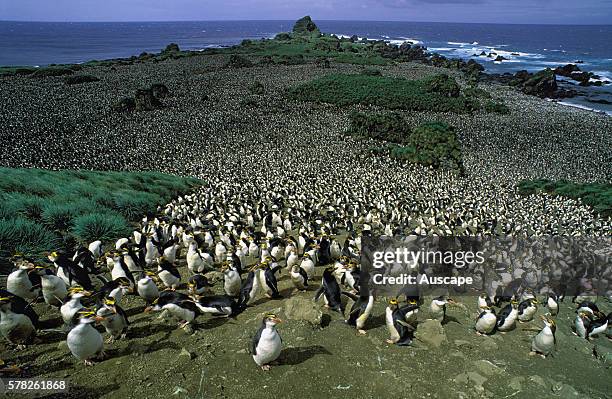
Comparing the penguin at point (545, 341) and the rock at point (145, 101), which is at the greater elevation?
the rock at point (145, 101)

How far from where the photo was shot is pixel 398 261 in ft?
44.1

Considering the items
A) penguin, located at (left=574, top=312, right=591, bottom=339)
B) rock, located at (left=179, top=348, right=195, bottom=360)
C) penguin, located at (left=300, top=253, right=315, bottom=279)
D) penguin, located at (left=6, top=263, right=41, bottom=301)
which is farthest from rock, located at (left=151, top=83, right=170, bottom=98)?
penguin, located at (left=574, top=312, right=591, bottom=339)

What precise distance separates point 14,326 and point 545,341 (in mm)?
10754

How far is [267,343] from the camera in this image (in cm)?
743

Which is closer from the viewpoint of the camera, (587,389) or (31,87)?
(587,389)

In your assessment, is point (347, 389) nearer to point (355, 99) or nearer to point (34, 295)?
point (34, 295)

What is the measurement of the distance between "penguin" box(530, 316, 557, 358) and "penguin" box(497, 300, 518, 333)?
71 centimetres

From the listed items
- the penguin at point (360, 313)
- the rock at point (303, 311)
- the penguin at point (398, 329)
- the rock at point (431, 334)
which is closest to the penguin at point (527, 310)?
the rock at point (431, 334)

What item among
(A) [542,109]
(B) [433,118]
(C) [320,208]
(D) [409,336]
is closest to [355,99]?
(B) [433,118]

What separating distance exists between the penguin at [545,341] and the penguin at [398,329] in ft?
9.23

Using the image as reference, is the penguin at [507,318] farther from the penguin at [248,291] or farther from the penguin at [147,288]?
the penguin at [147,288]

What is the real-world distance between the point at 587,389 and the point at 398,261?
6095 millimetres

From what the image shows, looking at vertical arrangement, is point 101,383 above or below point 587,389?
above

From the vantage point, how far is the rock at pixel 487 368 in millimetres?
8156
